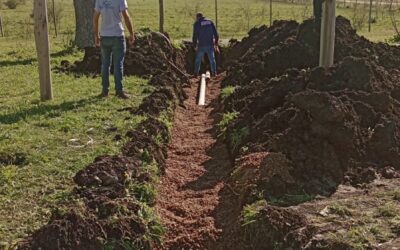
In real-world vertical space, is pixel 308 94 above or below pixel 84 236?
above

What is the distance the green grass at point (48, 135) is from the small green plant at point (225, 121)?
1.18 meters

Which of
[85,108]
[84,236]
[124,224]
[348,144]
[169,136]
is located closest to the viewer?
[84,236]

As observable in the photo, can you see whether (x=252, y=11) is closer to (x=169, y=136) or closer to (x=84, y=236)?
(x=169, y=136)

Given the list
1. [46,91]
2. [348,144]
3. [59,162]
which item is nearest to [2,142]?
[59,162]

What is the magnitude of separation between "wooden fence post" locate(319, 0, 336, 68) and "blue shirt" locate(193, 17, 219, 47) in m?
5.62

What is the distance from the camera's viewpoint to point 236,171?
6.24 m

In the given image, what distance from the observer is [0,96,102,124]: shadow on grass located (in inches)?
320

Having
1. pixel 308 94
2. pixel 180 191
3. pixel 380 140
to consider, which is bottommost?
pixel 180 191

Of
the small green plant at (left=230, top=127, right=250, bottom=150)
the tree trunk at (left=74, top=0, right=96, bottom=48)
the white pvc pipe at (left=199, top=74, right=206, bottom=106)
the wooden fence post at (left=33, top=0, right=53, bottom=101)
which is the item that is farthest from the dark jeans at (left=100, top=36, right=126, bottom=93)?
the tree trunk at (left=74, top=0, right=96, bottom=48)

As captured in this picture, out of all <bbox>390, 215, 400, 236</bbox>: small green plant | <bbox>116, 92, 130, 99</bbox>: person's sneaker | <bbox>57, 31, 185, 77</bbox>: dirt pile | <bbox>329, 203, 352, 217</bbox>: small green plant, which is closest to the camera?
<bbox>390, 215, 400, 236</bbox>: small green plant

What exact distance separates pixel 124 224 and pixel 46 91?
5.18m

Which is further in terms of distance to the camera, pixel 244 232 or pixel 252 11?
pixel 252 11

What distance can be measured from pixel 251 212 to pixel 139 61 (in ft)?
26.4

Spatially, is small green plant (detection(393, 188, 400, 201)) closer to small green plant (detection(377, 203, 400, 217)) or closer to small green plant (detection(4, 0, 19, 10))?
small green plant (detection(377, 203, 400, 217))
